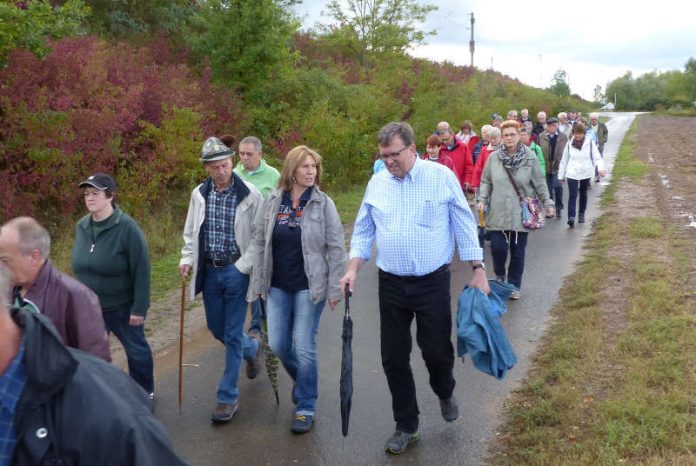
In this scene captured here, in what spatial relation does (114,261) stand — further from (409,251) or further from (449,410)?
(449,410)

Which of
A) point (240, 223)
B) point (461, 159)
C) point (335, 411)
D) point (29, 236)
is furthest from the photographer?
point (461, 159)

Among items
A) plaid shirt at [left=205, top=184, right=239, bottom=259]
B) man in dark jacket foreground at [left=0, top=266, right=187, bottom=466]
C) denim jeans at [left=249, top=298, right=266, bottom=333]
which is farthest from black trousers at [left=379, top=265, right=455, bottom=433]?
man in dark jacket foreground at [left=0, top=266, right=187, bottom=466]

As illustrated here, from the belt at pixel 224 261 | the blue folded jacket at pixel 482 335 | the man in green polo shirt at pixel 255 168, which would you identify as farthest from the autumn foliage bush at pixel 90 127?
the blue folded jacket at pixel 482 335

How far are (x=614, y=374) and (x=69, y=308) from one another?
406cm

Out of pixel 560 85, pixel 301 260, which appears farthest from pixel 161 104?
pixel 560 85

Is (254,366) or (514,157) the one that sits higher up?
(514,157)

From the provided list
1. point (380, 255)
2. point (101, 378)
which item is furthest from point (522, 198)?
point (101, 378)

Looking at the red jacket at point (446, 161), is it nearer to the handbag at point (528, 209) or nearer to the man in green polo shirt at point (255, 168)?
the handbag at point (528, 209)

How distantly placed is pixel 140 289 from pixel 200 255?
528mm

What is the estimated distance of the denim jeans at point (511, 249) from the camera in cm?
773

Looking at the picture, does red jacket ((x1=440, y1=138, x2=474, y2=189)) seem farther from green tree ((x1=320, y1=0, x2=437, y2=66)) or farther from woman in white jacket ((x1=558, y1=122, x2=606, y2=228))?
green tree ((x1=320, y1=0, x2=437, y2=66))

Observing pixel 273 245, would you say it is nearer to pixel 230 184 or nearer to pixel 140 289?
pixel 230 184

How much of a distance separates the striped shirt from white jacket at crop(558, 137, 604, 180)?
843 cm

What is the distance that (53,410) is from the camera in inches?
74.0
